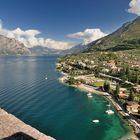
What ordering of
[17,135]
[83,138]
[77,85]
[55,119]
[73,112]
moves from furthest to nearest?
[77,85], [73,112], [55,119], [83,138], [17,135]

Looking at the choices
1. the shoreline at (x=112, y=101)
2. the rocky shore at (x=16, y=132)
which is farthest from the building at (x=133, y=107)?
the rocky shore at (x=16, y=132)

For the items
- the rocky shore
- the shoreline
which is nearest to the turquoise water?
the shoreline

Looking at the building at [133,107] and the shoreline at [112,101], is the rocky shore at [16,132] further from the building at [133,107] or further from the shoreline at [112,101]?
the building at [133,107]

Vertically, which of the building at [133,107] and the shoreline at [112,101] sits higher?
the building at [133,107]

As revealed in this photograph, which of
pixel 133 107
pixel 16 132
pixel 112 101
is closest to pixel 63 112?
pixel 112 101

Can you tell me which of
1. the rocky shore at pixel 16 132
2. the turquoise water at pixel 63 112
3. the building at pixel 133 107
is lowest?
the turquoise water at pixel 63 112

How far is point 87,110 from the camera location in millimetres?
118188

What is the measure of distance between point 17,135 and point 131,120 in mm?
47569

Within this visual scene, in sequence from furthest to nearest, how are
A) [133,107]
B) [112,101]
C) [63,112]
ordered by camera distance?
1. [112,101]
2. [63,112]
3. [133,107]

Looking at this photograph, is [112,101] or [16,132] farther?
[112,101]

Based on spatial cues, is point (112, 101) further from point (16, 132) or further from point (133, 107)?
point (16, 132)

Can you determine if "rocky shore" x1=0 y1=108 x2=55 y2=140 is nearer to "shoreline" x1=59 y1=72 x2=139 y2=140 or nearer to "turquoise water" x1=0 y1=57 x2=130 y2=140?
"turquoise water" x1=0 y1=57 x2=130 y2=140

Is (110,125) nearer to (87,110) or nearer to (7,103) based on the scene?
(87,110)

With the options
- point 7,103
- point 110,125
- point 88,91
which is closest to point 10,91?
point 7,103
